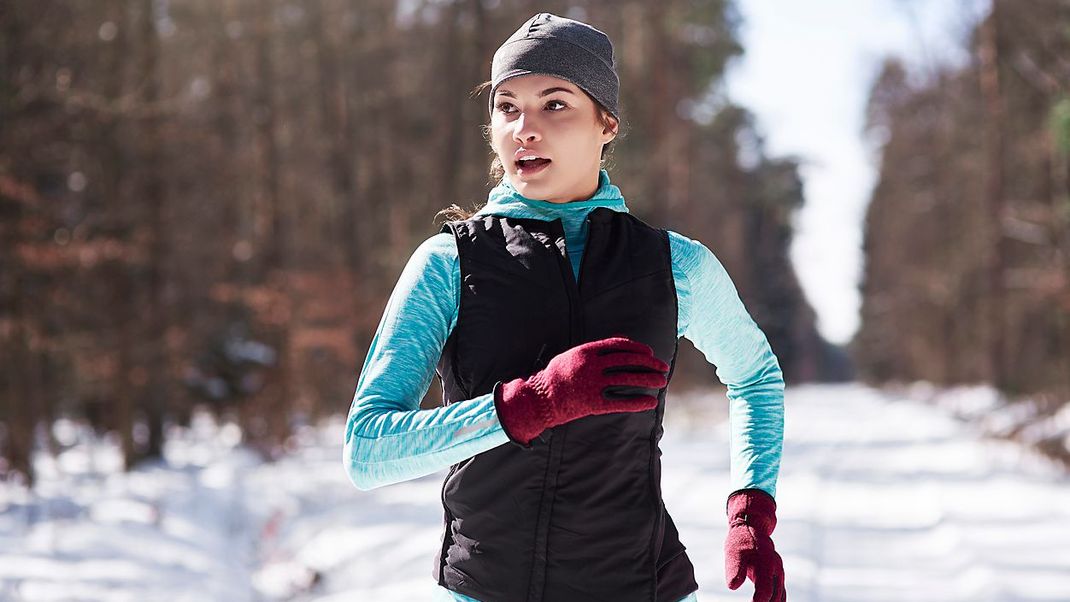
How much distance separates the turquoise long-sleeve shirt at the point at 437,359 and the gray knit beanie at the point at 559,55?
22 centimetres

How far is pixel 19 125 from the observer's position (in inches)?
424

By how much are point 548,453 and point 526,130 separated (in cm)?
65

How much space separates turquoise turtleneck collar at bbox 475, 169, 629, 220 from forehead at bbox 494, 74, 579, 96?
19cm

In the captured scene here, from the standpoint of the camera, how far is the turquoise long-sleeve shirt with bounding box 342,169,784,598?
1.83 meters

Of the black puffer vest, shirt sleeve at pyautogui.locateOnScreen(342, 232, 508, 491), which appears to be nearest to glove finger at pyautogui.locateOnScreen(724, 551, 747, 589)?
the black puffer vest

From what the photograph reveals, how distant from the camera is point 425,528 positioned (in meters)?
9.66

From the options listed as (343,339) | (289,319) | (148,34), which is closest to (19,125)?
(148,34)

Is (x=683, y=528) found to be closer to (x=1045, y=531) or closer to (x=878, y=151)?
(x=1045, y=531)

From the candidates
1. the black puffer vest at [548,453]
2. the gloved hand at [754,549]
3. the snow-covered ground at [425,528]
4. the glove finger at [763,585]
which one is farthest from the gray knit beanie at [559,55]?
the snow-covered ground at [425,528]

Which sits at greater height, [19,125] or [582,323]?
[19,125]

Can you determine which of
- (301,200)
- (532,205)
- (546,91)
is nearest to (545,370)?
(532,205)

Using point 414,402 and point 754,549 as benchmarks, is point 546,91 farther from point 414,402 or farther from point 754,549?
point 754,549

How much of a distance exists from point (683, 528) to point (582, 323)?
7.52m

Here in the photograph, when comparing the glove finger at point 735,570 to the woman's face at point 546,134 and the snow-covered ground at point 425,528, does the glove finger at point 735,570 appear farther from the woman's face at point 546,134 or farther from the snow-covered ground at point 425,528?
the snow-covered ground at point 425,528
